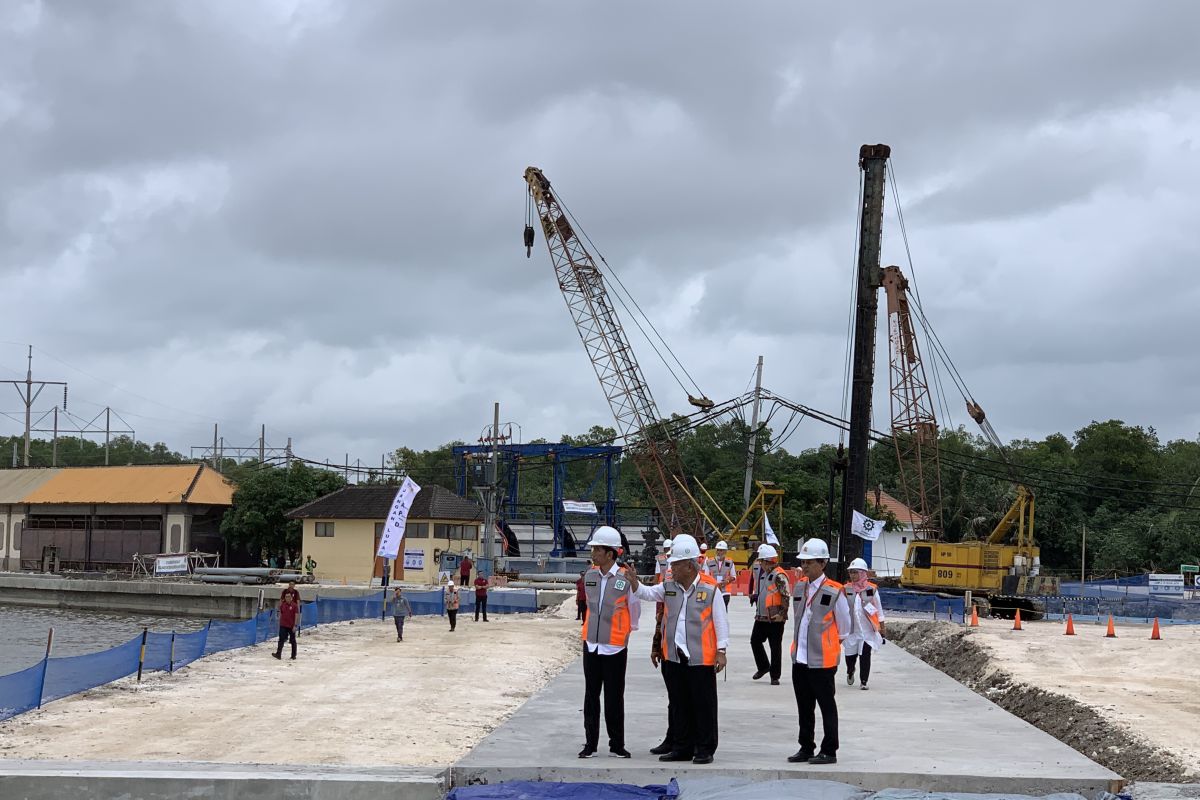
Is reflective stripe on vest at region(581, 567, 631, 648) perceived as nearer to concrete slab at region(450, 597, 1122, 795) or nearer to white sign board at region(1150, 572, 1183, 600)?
concrete slab at region(450, 597, 1122, 795)

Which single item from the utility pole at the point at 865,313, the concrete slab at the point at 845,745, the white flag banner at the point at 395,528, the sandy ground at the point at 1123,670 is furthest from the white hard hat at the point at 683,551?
the white flag banner at the point at 395,528

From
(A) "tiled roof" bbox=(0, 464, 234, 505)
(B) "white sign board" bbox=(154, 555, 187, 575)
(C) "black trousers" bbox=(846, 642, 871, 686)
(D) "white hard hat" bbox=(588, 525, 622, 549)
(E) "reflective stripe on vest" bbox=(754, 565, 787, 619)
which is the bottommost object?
(B) "white sign board" bbox=(154, 555, 187, 575)

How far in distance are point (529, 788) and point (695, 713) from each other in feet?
5.60

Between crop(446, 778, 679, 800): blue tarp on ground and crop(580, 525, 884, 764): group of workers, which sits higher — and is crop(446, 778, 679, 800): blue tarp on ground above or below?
below

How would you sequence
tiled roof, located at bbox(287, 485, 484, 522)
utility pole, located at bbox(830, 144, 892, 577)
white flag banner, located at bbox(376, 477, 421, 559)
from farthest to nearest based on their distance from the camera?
tiled roof, located at bbox(287, 485, 484, 522)
white flag banner, located at bbox(376, 477, 421, 559)
utility pole, located at bbox(830, 144, 892, 577)

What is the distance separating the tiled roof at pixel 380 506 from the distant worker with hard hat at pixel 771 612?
40.7m

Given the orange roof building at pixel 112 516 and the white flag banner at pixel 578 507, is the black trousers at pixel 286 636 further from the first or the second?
the white flag banner at pixel 578 507

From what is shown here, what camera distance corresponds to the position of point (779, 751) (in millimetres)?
10961

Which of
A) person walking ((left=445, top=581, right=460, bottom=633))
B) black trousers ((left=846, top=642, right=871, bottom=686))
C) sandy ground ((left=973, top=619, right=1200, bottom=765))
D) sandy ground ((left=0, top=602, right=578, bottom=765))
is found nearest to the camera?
sandy ground ((left=0, top=602, right=578, bottom=765))

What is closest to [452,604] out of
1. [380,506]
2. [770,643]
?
[770,643]

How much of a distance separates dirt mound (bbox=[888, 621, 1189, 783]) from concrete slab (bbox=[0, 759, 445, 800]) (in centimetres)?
592

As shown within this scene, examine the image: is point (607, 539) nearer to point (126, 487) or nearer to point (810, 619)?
point (810, 619)

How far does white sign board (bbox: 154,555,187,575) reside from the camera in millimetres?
59469

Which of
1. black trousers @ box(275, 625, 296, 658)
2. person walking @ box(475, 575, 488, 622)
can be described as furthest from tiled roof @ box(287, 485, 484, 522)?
black trousers @ box(275, 625, 296, 658)
